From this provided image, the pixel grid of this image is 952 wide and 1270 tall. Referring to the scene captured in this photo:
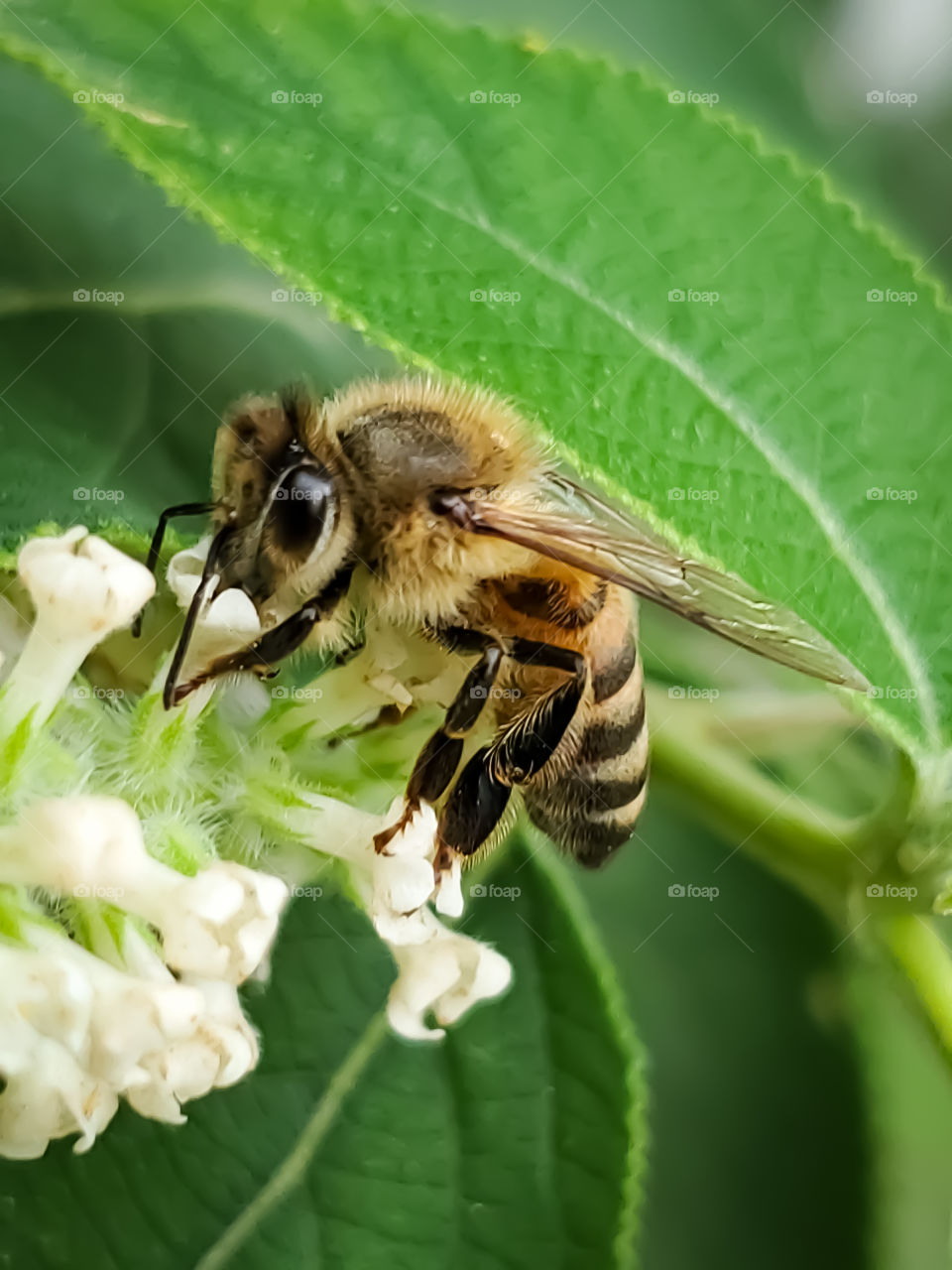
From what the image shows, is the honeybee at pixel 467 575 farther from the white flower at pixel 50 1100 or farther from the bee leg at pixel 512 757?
the white flower at pixel 50 1100

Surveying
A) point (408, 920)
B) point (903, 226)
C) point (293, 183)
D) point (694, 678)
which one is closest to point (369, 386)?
point (293, 183)

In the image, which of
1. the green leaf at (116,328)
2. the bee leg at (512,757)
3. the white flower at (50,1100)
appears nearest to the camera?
the white flower at (50,1100)

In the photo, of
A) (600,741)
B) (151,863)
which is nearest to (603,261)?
(600,741)

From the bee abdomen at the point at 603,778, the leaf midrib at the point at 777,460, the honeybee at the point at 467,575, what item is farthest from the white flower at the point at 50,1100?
the leaf midrib at the point at 777,460

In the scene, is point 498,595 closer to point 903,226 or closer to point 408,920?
point 408,920

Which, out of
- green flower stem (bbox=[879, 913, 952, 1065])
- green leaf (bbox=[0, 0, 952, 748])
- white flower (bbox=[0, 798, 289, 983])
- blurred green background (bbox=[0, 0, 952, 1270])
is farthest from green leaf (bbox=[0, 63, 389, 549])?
green flower stem (bbox=[879, 913, 952, 1065])

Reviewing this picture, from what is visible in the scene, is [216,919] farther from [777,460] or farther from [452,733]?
[777,460]
